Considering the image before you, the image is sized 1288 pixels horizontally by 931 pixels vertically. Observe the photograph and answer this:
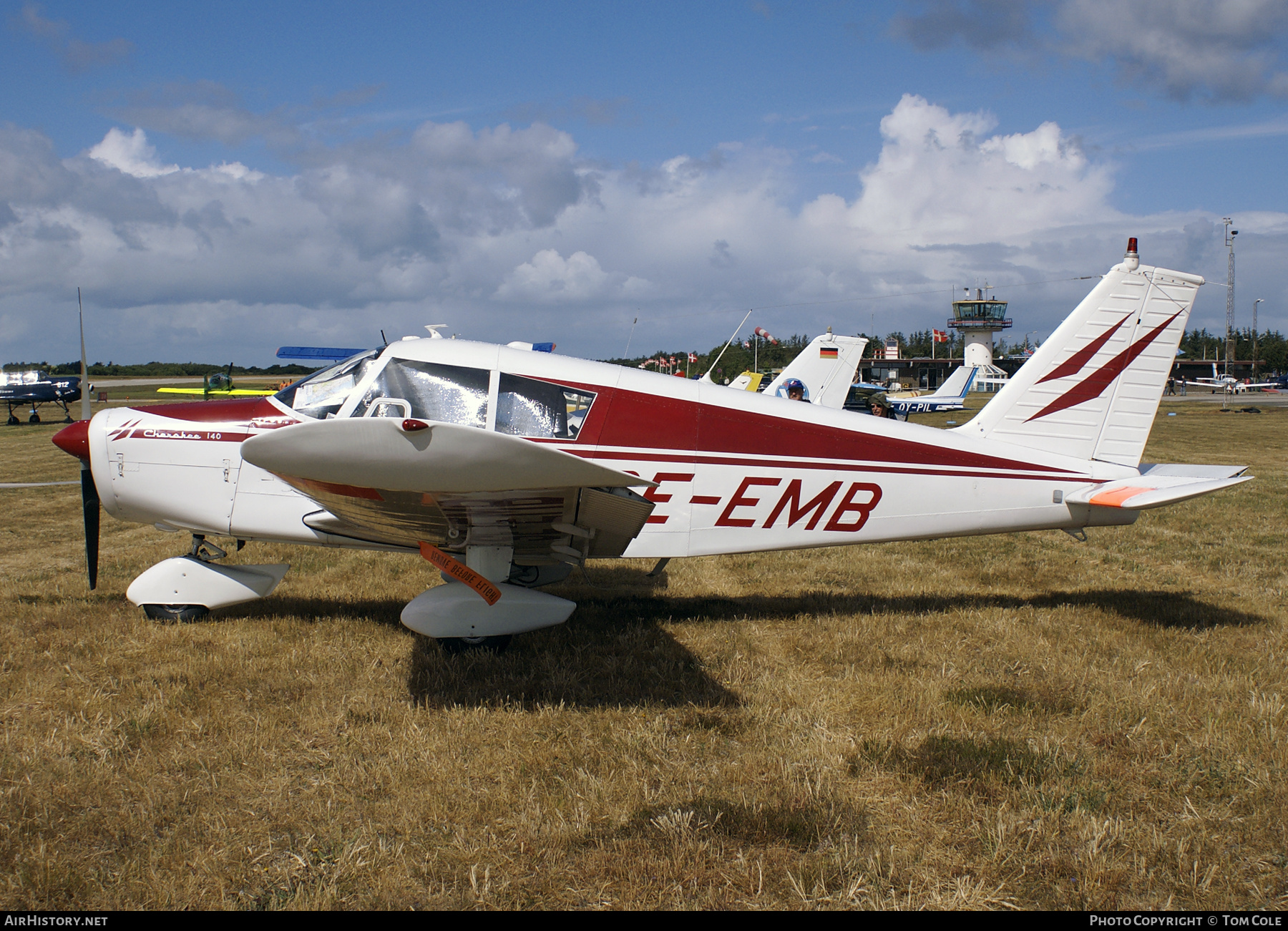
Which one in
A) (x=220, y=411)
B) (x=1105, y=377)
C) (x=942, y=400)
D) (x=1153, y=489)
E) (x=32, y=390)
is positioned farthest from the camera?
(x=942, y=400)

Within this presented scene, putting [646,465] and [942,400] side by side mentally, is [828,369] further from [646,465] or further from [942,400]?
[942,400]

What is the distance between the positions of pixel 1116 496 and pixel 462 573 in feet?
14.6

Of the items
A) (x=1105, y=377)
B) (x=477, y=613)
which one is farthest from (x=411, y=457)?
(x=1105, y=377)

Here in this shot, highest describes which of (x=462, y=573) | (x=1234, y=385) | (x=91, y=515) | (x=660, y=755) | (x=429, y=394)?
(x=1234, y=385)

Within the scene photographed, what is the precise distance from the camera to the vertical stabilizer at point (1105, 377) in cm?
597

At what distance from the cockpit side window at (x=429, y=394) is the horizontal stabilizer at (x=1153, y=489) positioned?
4.26 m

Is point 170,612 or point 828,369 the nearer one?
point 170,612

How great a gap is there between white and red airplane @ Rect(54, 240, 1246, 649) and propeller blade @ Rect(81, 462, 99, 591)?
0.02 meters

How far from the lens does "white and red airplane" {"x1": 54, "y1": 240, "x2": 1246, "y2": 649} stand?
16.6 feet

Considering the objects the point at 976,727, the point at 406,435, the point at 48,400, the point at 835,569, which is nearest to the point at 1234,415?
the point at 835,569

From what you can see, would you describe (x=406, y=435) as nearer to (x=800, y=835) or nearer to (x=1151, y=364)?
(x=800, y=835)

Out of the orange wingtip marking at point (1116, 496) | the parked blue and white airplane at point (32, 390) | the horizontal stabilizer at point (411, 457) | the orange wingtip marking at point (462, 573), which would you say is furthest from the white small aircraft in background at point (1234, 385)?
the parked blue and white airplane at point (32, 390)

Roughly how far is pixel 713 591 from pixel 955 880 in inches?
175

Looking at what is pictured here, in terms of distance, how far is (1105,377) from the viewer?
237 inches
